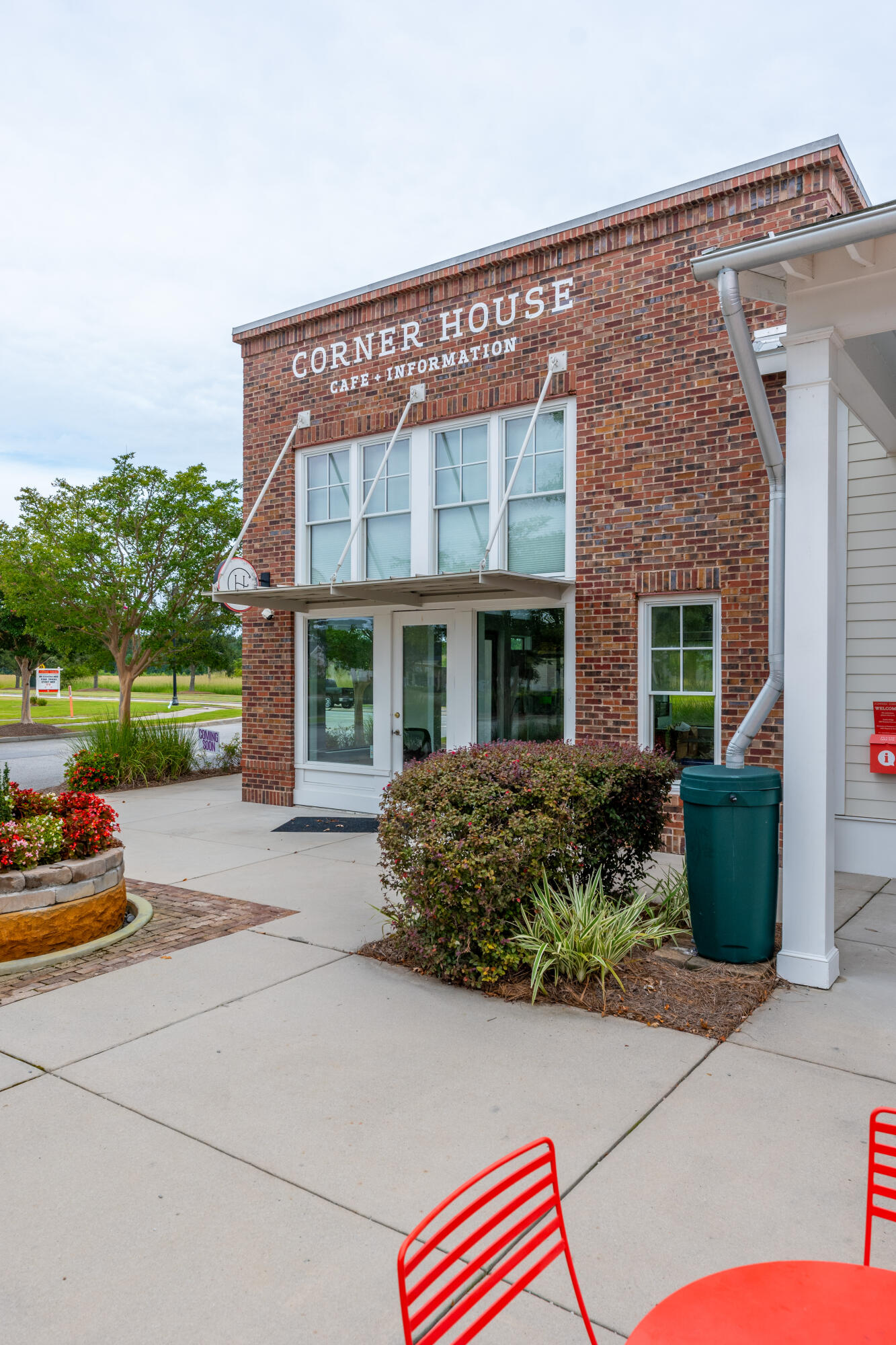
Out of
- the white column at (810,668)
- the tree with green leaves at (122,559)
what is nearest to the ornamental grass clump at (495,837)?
the white column at (810,668)

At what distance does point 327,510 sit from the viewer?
36.7ft

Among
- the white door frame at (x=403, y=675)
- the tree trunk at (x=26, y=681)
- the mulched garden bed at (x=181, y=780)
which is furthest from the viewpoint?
the tree trunk at (x=26, y=681)

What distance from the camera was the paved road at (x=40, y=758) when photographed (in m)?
14.9

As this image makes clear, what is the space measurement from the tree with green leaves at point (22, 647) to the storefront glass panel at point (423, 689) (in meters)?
18.3

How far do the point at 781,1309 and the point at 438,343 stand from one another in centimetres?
980

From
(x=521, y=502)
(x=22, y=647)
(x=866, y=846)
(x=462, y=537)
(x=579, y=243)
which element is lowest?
(x=866, y=846)

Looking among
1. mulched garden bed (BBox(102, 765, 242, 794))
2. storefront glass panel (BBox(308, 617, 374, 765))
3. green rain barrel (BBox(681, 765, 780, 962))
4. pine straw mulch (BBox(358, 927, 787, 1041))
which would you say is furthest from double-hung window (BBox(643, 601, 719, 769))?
mulched garden bed (BBox(102, 765, 242, 794))

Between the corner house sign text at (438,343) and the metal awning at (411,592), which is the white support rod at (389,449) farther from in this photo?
the metal awning at (411,592)

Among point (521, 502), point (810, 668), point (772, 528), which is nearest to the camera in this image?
point (810, 668)

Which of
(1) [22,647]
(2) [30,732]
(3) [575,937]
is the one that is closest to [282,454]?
(3) [575,937]

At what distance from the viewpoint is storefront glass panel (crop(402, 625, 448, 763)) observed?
33.7 ft

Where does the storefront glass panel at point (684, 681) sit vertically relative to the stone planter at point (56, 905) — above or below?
above

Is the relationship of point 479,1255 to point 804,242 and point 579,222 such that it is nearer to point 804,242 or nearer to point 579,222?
point 804,242

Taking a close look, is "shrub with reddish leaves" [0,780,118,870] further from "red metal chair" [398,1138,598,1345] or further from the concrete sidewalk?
"red metal chair" [398,1138,598,1345]
